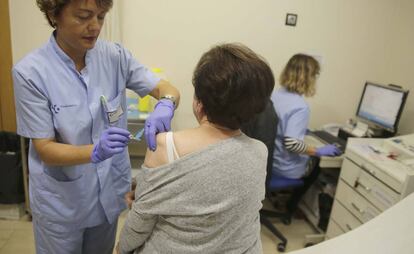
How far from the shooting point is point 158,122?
1.03m

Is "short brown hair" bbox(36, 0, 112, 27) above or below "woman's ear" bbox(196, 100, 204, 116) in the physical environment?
→ above

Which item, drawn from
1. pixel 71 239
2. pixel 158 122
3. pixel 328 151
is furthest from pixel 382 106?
pixel 71 239

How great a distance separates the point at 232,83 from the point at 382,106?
204cm

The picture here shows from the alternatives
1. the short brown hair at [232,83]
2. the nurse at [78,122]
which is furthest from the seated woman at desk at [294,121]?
the short brown hair at [232,83]

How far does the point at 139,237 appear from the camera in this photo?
93 cm

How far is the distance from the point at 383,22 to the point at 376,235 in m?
2.11

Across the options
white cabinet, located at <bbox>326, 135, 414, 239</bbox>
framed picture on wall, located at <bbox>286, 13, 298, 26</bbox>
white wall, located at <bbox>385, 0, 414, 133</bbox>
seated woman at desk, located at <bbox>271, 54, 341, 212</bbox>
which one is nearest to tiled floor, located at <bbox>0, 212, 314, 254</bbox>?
white cabinet, located at <bbox>326, 135, 414, 239</bbox>

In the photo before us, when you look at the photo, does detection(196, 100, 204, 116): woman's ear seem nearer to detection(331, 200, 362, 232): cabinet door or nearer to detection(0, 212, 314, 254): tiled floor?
detection(331, 200, 362, 232): cabinet door

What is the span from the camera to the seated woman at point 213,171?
2.67 ft

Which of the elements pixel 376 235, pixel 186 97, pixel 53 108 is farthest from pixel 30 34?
pixel 376 235

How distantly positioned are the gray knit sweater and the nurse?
13 centimetres

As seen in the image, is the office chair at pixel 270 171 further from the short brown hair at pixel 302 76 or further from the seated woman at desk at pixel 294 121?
the short brown hair at pixel 302 76

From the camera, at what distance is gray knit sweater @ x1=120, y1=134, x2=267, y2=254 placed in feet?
2.66

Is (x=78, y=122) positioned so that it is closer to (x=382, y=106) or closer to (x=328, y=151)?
(x=328, y=151)
